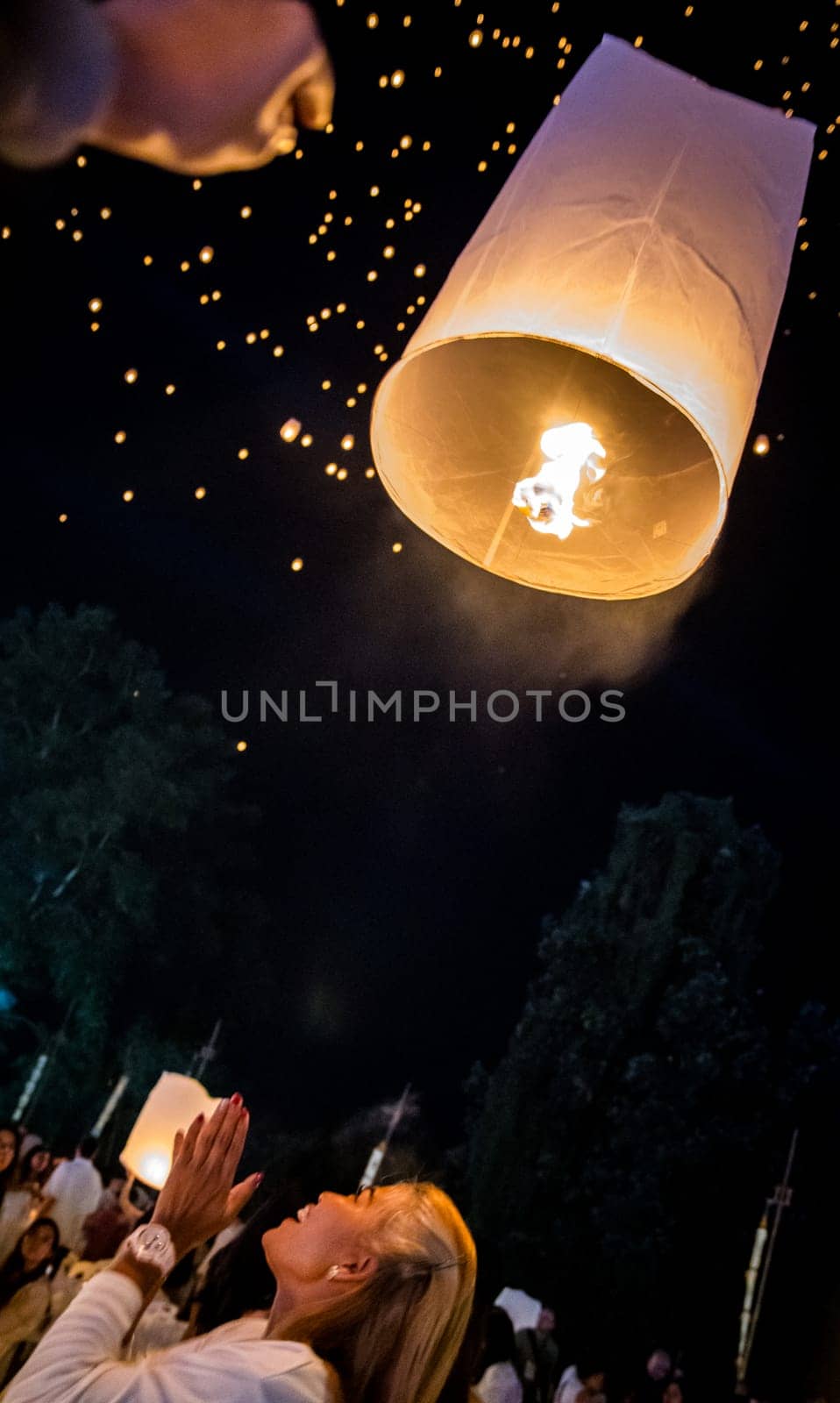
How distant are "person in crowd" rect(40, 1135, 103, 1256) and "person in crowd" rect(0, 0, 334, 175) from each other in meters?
4.69

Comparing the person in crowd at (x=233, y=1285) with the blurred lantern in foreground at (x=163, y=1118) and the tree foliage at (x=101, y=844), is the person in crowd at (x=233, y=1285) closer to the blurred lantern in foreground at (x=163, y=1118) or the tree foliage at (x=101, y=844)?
the blurred lantern in foreground at (x=163, y=1118)

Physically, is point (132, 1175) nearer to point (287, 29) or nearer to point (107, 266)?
point (287, 29)

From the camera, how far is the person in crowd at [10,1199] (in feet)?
11.1

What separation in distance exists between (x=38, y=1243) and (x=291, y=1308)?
2.67m

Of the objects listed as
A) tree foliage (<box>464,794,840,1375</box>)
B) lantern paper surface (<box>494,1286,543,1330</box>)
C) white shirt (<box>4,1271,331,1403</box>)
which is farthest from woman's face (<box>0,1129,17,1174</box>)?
tree foliage (<box>464,794,840,1375</box>)

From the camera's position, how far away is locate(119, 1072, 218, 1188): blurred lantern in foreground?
4.43 metres

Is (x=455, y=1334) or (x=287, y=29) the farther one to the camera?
(x=455, y=1334)

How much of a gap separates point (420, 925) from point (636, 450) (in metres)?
7.12

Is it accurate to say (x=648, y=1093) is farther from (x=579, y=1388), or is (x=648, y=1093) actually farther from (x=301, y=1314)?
(x=301, y=1314)

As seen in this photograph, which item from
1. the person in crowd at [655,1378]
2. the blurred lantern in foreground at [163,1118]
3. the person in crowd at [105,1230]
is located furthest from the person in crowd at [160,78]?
the person in crowd at [655,1378]

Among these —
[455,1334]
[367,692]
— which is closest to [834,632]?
[367,692]

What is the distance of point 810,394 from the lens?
4586 mm

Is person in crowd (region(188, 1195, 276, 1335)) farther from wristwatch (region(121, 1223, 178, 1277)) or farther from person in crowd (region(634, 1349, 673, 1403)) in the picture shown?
person in crowd (region(634, 1349, 673, 1403))

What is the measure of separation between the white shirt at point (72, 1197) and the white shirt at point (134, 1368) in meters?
3.86
